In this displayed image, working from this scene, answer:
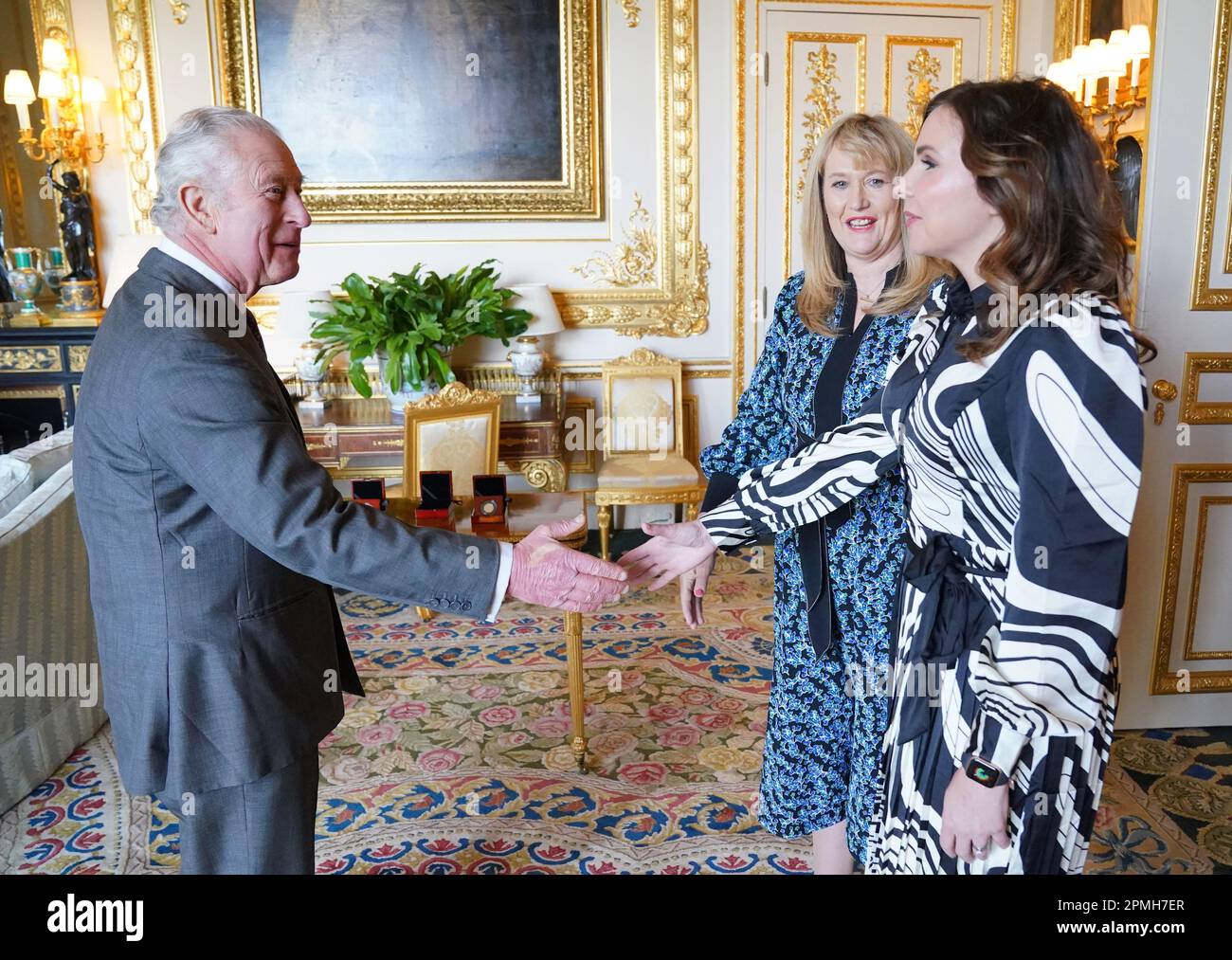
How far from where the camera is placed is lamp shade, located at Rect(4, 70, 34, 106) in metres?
4.70

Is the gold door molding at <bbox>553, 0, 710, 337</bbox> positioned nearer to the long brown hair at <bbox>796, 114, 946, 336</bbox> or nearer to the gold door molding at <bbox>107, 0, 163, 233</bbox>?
the gold door molding at <bbox>107, 0, 163, 233</bbox>

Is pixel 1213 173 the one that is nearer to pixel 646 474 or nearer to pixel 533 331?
pixel 646 474

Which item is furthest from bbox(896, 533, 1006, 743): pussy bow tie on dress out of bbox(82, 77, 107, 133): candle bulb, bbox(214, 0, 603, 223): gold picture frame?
bbox(82, 77, 107, 133): candle bulb

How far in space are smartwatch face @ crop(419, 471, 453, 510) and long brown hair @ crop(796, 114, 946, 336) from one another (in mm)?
1305

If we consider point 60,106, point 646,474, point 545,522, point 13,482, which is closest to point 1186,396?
point 545,522

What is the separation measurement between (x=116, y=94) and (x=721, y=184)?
324cm

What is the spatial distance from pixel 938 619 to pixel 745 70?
457cm

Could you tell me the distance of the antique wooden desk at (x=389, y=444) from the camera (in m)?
4.61

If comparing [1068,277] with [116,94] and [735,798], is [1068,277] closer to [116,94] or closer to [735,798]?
[735,798]

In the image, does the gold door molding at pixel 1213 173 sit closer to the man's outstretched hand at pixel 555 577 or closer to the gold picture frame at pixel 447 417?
the man's outstretched hand at pixel 555 577

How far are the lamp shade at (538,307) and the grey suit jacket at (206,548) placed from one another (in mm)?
3468

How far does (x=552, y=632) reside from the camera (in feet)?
14.0

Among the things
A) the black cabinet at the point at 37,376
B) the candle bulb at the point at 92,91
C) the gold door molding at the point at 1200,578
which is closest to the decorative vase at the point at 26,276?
the black cabinet at the point at 37,376

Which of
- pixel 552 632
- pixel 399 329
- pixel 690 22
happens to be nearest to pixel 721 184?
pixel 690 22
